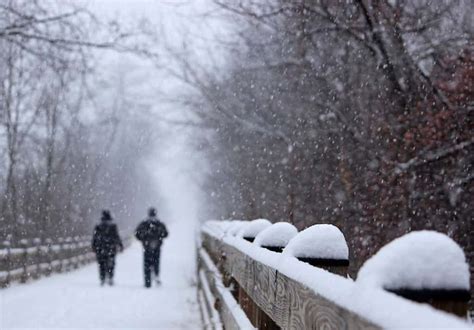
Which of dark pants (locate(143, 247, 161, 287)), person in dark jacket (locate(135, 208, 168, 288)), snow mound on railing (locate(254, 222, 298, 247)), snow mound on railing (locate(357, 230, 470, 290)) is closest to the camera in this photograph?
snow mound on railing (locate(357, 230, 470, 290))

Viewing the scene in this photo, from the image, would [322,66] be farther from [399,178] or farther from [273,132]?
[399,178]

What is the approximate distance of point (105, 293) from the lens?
14391 mm

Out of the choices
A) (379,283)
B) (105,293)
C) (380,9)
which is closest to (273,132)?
(105,293)

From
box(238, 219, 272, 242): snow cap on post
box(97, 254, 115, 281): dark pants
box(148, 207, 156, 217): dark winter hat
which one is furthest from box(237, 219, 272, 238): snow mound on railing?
box(97, 254, 115, 281): dark pants

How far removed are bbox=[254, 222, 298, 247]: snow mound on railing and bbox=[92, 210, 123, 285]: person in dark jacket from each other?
1286cm

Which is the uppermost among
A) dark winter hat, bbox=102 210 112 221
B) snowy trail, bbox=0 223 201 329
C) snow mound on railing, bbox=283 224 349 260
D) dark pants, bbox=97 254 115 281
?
snow mound on railing, bbox=283 224 349 260

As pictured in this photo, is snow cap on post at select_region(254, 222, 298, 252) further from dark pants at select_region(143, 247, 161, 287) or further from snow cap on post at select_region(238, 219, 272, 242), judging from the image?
dark pants at select_region(143, 247, 161, 287)

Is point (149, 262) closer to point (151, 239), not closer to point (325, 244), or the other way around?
point (151, 239)

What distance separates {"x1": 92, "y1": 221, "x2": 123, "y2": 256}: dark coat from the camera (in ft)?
55.6

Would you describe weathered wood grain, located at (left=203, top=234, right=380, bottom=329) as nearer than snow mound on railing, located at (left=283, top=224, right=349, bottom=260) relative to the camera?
Yes

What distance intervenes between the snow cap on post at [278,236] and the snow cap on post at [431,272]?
2436 mm

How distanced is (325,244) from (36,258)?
1693cm

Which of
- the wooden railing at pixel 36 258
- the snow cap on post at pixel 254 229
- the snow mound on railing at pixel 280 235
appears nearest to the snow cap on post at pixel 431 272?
the snow mound on railing at pixel 280 235

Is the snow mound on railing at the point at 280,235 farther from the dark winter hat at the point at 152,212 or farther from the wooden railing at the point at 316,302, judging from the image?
Result: the dark winter hat at the point at 152,212
